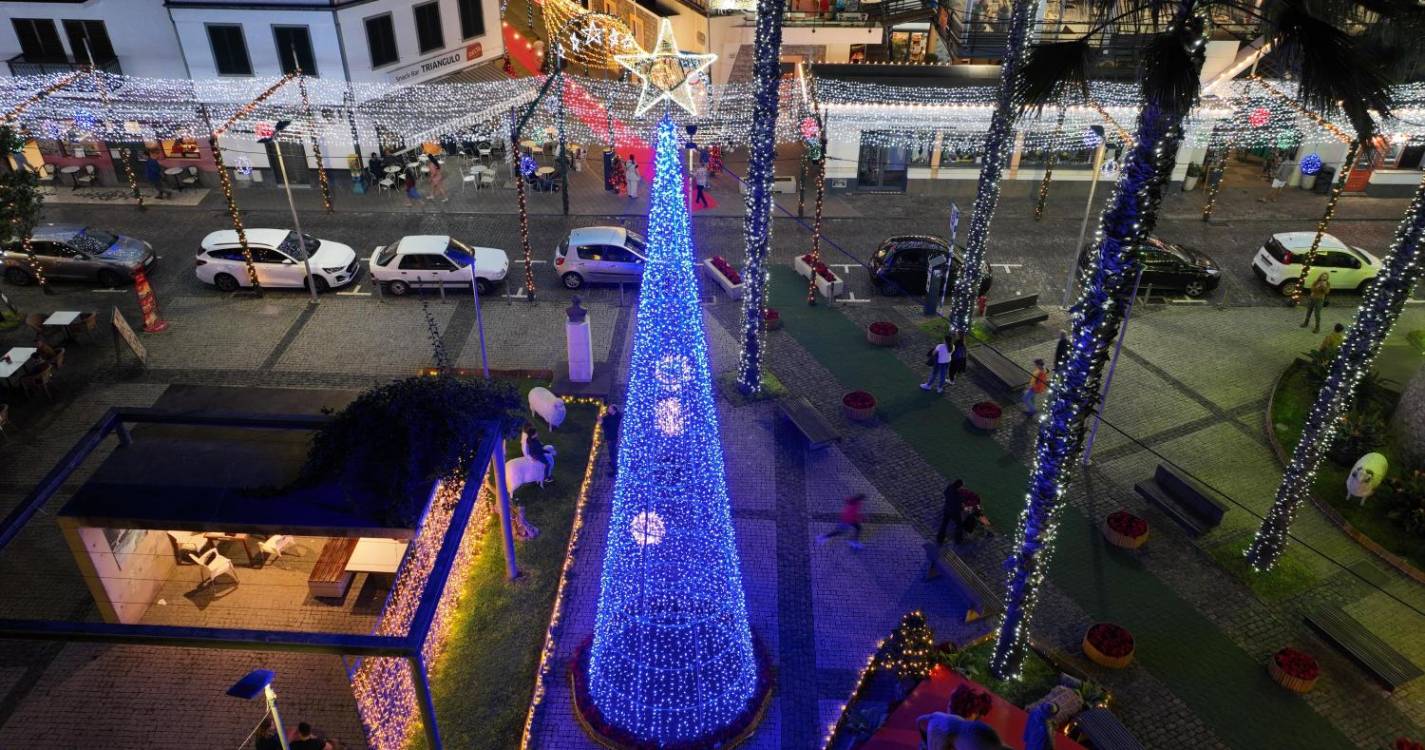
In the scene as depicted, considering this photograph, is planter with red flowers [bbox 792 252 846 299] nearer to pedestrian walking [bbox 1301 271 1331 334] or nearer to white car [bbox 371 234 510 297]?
white car [bbox 371 234 510 297]

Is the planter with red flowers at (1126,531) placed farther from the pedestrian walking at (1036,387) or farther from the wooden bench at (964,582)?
the pedestrian walking at (1036,387)

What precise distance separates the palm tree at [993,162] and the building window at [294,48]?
70.4 ft

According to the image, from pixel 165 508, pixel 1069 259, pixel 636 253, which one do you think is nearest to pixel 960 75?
A: pixel 1069 259

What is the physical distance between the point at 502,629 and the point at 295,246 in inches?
593

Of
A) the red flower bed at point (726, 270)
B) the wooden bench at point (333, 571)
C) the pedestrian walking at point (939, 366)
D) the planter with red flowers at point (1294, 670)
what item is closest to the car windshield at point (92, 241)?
the wooden bench at point (333, 571)

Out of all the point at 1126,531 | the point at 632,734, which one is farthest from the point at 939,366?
the point at 632,734

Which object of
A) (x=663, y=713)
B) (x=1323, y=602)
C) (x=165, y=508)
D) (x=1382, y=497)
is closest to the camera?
(x=663, y=713)

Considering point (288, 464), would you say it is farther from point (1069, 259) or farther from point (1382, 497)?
point (1069, 259)

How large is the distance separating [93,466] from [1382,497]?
2476 cm

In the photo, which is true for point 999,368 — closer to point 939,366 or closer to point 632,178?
point 939,366

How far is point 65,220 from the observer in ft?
90.1

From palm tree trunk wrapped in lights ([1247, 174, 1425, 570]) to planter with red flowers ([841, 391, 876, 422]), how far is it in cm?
744

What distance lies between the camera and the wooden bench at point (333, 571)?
1448 centimetres

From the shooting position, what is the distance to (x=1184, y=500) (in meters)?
16.3
